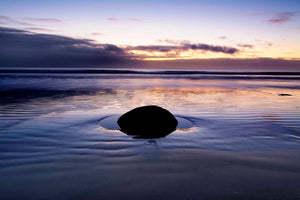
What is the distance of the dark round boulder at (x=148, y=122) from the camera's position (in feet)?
17.0

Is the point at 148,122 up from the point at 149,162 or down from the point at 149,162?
up

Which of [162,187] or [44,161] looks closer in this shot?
[162,187]

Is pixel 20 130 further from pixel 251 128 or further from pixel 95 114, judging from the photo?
pixel 251 128

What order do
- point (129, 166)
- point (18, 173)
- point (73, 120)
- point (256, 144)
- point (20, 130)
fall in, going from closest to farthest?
point (18, 173) → point (129, 166) → point (256, 144) → point (20, 130) → point (73, 120)

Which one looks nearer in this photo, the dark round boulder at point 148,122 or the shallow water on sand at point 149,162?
the shallow water on sand at point 149,162

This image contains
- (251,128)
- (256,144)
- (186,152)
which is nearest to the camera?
(186,152)

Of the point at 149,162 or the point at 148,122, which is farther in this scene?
the point at 148,122

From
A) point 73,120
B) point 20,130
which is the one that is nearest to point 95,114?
point 73,120

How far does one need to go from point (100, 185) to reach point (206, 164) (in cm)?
171

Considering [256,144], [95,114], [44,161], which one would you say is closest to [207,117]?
[256,144]

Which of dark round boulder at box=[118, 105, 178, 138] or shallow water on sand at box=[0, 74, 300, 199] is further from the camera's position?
dark round boulder at box=[118, 105, 178, 138]

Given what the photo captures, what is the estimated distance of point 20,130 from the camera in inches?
200

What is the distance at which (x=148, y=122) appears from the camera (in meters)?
5.47

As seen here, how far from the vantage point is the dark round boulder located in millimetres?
5188
